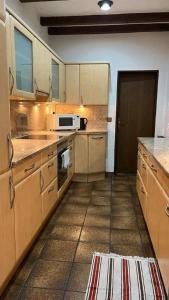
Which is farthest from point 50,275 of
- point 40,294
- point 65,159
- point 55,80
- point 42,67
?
point 55,80

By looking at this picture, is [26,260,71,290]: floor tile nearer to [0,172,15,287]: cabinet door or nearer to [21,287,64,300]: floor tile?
[21,287,64,300]: floor tile

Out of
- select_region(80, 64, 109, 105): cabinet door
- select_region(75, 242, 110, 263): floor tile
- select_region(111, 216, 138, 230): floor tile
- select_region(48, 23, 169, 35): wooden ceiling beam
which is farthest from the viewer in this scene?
select_region(80, 64, 109, 105): cabinet door

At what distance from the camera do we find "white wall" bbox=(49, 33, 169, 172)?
412 cm

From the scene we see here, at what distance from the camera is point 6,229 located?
4.85 ft

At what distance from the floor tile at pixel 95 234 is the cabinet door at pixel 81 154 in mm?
1632

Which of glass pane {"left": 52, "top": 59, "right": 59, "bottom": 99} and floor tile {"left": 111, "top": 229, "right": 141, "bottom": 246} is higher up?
glass pane {"left": 52, "top": 59, "right": 59, "bottom": 99}

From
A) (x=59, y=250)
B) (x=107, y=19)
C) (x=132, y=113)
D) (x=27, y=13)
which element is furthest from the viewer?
(x=132, y=113)

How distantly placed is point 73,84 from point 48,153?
6.87ft

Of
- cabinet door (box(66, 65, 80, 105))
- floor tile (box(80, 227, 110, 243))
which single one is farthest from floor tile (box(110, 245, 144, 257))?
cabinet door (box(66, 65, 80, 105))

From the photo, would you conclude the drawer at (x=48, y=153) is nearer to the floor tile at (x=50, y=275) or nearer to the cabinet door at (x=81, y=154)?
the floor tile at (x=50, y=275)

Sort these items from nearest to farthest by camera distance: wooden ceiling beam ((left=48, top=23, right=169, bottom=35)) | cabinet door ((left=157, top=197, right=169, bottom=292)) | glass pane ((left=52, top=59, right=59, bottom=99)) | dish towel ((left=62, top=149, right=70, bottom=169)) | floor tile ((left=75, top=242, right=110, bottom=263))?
cabinet door ((left=157, top=197, right=169, bottom=292)), floor tile ((left=75, top=242, right=110, bottom=263)), dish towel ((left=62, top=149, right=70, bottom=169)), glass pane ((left=52, top=59, right=59, bottom=99)), wooden ceiling beam ((left=48, top=23, right=169, bottom=35))

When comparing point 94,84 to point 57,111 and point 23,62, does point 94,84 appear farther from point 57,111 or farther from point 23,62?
point 23,62

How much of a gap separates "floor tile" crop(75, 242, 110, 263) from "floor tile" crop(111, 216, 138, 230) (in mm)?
412

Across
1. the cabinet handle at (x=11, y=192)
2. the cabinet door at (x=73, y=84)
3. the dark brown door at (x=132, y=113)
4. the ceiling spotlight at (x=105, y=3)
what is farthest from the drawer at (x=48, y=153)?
the dark brown door at (x=132, y=113)
